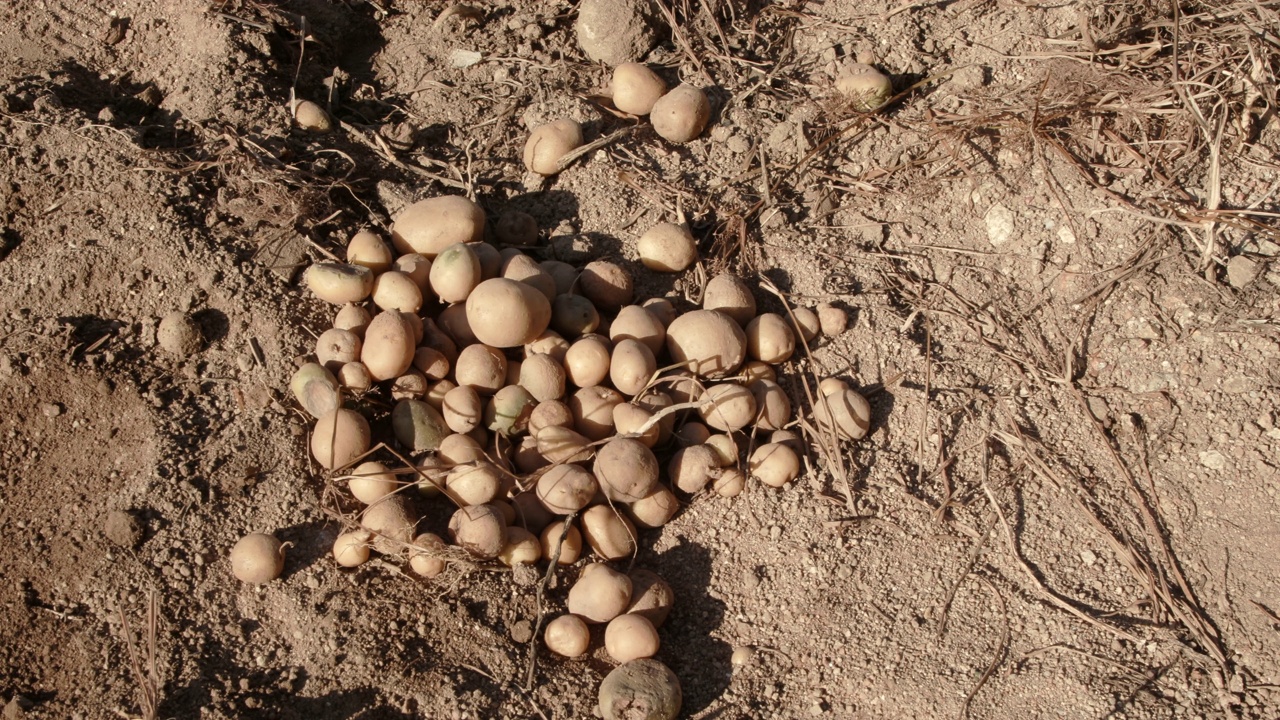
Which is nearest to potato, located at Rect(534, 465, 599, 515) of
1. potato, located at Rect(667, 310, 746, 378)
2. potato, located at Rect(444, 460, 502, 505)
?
potato, located at Rect(444, 460, 502, 505)

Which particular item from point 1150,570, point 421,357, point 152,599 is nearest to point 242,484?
point 152,599

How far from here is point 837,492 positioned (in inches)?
124

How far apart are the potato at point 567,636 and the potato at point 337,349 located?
110 cm

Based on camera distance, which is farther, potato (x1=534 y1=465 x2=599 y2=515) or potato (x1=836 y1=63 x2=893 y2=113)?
potato (x1=836 y1=63 x2=893 y2=113)

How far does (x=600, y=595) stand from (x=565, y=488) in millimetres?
350

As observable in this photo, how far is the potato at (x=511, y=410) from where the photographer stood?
3156 mm

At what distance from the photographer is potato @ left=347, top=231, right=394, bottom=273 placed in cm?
339

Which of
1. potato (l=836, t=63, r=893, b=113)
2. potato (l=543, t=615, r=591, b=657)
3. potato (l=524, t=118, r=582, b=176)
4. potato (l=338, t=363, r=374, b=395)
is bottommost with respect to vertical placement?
potato (l=543, t=615, r=591, b=657)

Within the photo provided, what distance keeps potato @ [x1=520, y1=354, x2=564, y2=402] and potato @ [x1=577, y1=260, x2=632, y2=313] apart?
0.44m

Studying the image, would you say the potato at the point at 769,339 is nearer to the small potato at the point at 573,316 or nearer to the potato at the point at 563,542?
the small potato at the point at 573,316

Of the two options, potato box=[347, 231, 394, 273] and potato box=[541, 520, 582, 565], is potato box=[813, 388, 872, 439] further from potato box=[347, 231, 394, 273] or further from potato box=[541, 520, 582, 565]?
potato box=[347, 231, 394, 273]

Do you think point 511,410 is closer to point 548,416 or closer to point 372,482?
point 548,416

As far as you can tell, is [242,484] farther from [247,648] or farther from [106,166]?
[106,166]

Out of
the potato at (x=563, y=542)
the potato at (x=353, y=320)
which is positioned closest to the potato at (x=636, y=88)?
the potato at (x=353, y=320)
